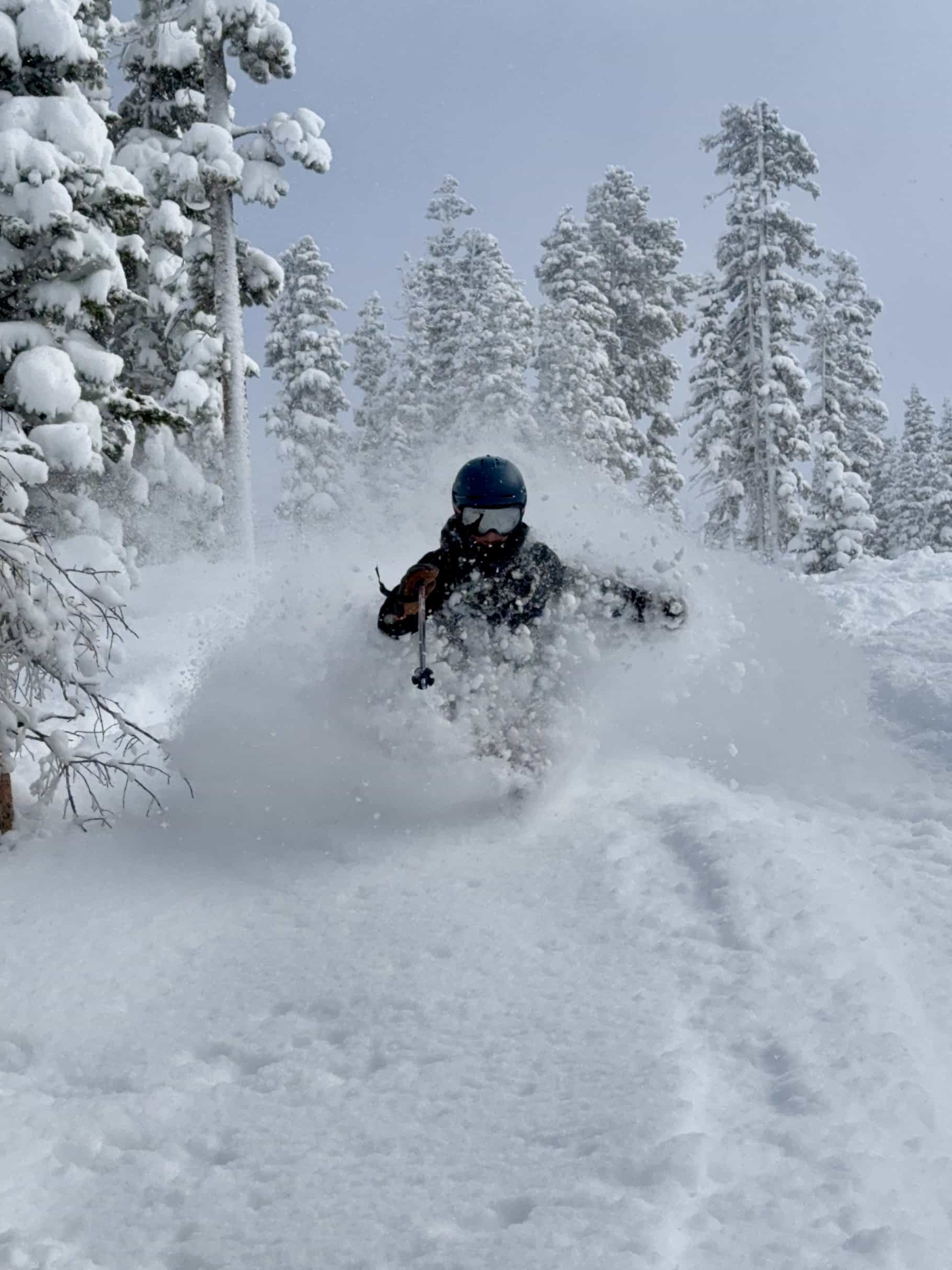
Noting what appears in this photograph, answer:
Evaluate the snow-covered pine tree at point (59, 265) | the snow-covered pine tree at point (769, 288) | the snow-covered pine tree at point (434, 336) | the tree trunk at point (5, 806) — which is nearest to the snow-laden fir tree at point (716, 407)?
the snow-covered pine tree at point (769, 288)

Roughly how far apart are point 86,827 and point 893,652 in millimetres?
6729

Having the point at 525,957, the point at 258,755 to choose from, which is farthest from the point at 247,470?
the point at 525,957

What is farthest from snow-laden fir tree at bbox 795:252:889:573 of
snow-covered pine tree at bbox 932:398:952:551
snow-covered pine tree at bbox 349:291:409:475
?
snow-covered pine tree at bbox 349:291:409:475

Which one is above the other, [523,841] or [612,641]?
[612,641]

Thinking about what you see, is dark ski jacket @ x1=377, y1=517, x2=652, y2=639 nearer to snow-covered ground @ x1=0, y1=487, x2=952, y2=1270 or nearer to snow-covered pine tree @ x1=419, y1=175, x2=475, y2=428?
snow-covered ground @ x1=0, y1=487, x2=952, y2=1270

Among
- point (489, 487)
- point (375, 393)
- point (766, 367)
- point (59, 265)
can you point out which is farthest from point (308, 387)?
point (489, 487)

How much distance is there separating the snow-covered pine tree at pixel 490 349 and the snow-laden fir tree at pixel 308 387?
524 cm

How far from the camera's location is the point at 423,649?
5773mm

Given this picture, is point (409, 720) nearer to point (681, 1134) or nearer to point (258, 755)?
point (258, 755)

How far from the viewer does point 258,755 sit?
6332mm

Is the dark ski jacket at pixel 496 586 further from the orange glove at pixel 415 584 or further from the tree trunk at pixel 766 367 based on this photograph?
the tree trunk at pixel 766 367

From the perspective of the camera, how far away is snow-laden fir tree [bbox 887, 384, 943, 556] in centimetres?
4153

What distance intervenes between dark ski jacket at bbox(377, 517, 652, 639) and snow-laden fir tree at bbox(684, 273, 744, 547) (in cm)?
2594

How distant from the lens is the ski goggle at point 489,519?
6293mm
